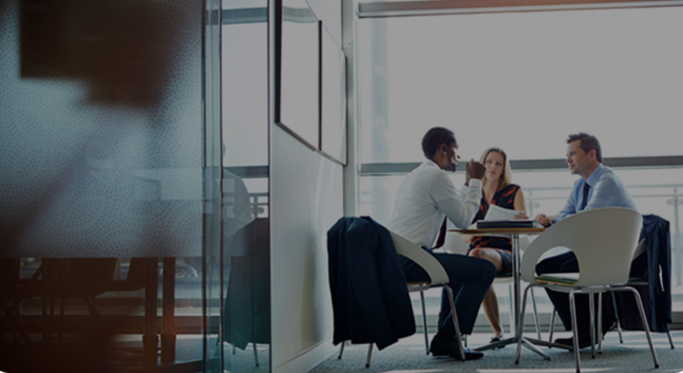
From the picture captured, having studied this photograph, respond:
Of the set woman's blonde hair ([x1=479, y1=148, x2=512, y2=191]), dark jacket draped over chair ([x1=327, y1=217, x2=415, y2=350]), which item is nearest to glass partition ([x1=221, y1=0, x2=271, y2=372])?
dark jacket draped over chair ([x1=327, y1=217, x2=415, y2=350])

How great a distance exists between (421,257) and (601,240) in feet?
2.78

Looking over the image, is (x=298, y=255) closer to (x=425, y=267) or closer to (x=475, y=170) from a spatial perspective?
(x=425, y=267)

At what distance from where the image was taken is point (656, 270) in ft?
11.2

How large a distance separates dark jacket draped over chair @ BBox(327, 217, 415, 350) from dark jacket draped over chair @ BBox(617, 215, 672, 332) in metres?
1.40

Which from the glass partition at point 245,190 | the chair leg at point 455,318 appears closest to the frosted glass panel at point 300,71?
the glass partition at point 245,190

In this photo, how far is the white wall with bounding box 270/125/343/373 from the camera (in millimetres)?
2711

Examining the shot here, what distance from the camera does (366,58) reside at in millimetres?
4863

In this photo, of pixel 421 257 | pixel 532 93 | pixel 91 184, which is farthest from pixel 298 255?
pixel 532 93

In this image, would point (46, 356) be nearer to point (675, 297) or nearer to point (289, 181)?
point (289, 181)

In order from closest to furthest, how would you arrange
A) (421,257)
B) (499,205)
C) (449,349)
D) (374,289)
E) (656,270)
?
(374,289)
(421,257)
(449,349)
(656,270)
(499,205)

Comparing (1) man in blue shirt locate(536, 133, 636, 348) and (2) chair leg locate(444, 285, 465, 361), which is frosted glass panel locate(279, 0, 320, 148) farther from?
(1) man in blue shirt locate(536, 133, 636, 348)

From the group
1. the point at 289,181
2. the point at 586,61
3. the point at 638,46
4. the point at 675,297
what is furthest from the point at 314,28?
the point at 675,297

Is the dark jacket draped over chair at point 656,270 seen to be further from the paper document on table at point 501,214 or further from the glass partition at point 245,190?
the glass partition at point 245,190

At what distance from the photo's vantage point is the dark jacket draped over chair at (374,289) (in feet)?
9.87
